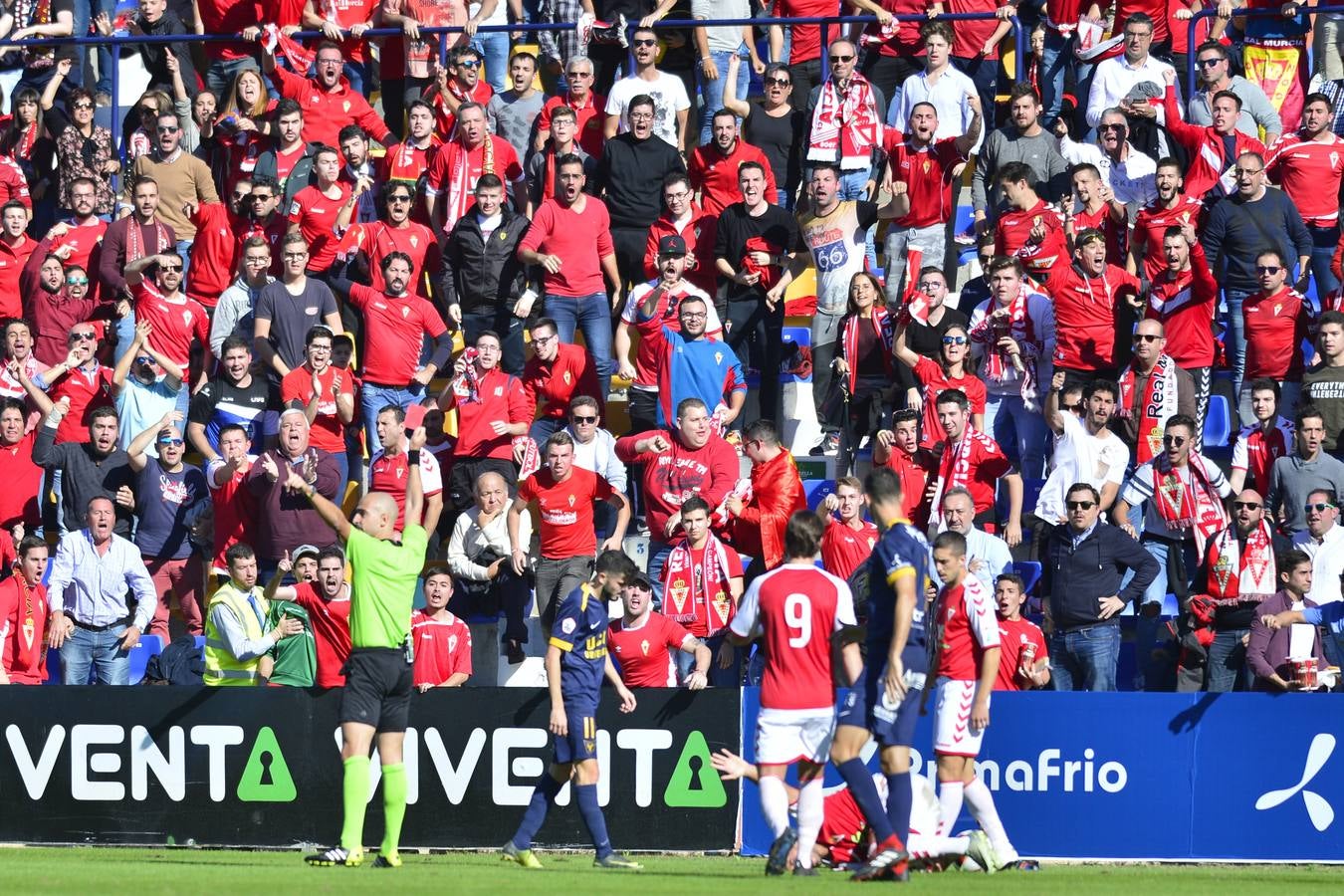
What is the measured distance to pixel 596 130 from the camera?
734 inches

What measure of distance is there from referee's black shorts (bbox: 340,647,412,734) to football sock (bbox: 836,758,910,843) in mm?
2580

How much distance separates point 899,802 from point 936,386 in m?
6.02

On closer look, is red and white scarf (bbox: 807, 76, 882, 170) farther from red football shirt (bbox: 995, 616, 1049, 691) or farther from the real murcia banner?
the real murcia banner

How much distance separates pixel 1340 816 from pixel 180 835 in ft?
25.2

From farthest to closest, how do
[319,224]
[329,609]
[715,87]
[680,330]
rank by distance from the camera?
[715,87], [319,224], [680,330], [329,609]

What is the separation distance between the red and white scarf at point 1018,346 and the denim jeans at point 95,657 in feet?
23.5

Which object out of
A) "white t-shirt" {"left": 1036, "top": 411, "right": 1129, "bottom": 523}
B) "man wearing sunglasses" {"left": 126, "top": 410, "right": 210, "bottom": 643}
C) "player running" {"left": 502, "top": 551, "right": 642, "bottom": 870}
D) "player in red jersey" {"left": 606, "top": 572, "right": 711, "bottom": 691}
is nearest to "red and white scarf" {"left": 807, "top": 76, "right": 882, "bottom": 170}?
"white t-shirt" {"left": 1036, "top": 411, "right": 1129, "bottom": 523}

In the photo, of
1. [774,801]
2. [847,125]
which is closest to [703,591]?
[774,801]

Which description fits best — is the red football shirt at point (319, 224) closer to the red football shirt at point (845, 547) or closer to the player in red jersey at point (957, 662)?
the red football shirt at point (845, 547)

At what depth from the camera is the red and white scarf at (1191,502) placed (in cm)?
1498

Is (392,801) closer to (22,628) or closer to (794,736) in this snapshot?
(794,736)

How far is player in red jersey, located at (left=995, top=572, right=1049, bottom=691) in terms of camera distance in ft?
45.4

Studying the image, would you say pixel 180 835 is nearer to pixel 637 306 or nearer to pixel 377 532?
pixel 377 532

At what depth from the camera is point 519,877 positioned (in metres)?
10.6
